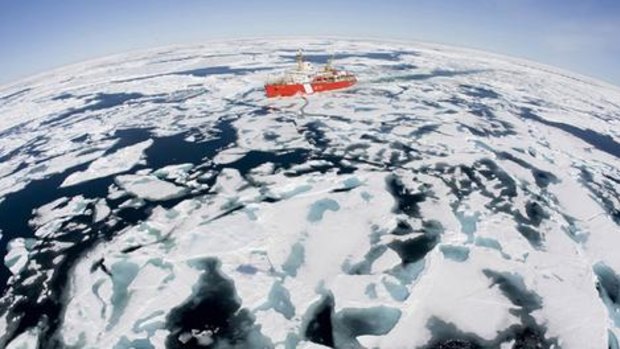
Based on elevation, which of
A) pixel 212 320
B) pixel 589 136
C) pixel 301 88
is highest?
pixel 212 320

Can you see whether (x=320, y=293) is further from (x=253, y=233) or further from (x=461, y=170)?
(x=461, y=170)

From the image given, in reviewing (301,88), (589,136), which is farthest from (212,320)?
(589,136)

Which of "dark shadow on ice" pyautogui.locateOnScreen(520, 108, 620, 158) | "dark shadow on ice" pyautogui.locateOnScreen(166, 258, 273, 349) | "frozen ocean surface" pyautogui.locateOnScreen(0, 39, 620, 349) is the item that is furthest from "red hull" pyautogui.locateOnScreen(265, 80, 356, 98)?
"dark shadow on ice" pyautogui.locateOnScreen(166, 258, 273, 349)

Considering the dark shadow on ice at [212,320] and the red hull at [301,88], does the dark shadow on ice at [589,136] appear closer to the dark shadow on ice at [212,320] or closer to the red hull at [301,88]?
the red hull at [301,88]

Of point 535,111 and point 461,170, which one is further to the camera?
point 535,111

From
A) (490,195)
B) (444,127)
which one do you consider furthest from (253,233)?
(444,127)

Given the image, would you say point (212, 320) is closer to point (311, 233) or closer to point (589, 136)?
point (311, 233)

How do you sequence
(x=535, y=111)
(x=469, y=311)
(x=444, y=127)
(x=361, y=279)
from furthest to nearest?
1. (x=535, y=111)
2. (x=444, y=127)
3. (x=361, y=279)
4. (x=469, y=311)

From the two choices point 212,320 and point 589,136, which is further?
point 589,136

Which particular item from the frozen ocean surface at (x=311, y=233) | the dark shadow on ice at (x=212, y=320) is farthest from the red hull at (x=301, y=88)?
the dark shadow on ice at (x=212, y=320)
